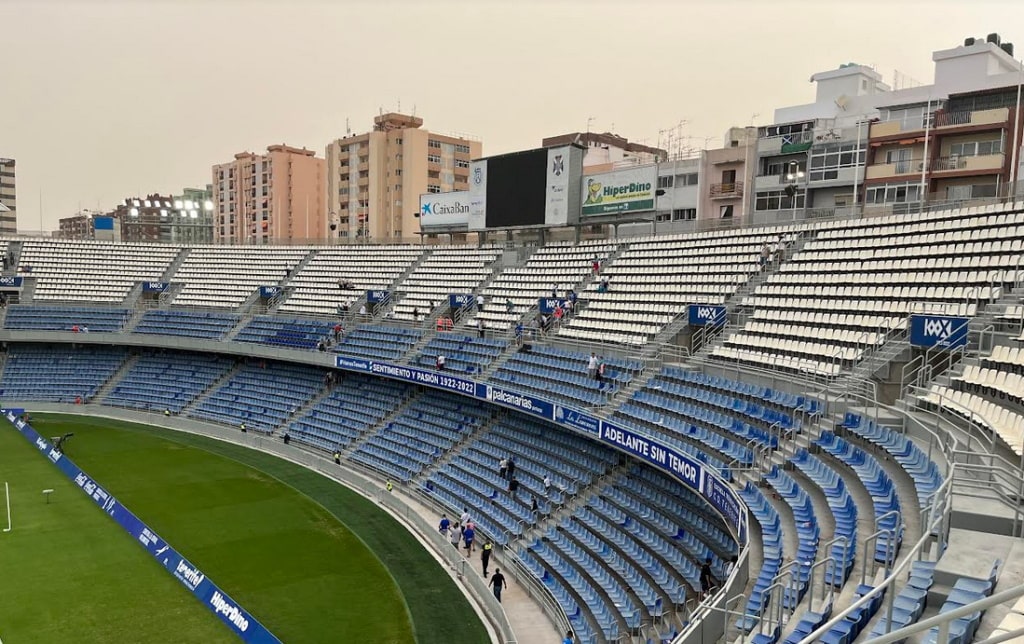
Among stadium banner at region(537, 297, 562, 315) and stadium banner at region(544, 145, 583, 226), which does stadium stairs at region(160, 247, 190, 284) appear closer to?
stadium banner at region(544, 145, 583, 226)

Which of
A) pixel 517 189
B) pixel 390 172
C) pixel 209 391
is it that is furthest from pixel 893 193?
pixel 390 172

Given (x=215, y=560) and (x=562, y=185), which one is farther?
(x=562, y=185)

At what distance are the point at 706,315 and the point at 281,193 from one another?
284 feet

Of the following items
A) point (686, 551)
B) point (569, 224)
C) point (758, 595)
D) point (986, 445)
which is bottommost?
point (686, 551)

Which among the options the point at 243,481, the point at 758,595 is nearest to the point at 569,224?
the point at 243,481

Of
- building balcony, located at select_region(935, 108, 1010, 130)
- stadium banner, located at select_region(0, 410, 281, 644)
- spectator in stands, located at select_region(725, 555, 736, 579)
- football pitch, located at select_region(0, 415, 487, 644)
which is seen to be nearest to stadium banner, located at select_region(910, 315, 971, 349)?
spectator in stands, located at select_region(725, 555, 736, 579)

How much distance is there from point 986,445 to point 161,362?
4462 centimetres

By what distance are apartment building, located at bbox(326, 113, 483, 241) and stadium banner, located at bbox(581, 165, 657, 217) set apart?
1796 inches

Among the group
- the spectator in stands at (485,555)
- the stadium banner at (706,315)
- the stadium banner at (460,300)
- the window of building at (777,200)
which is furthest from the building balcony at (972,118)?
the spectator in stands at (485,555)

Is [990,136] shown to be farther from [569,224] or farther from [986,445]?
[986,445]

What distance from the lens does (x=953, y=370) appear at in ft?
53.9

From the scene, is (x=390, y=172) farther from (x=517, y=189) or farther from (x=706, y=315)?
(x=706, y=315)

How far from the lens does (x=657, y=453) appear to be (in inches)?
674

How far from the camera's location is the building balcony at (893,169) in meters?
37.5
